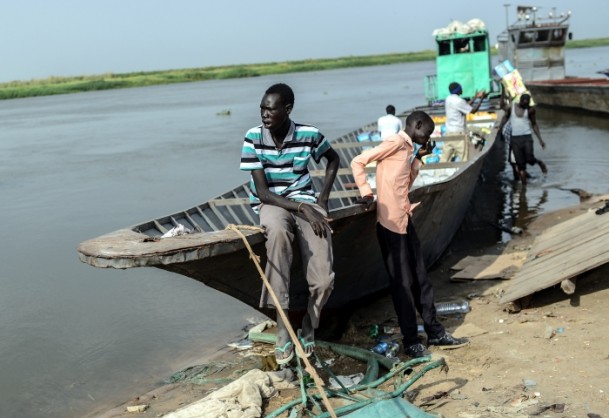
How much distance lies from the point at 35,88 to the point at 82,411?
68338 millimetres

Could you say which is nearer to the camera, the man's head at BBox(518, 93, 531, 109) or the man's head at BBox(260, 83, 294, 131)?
the man's head at BBox(260, 83, 294, 131)

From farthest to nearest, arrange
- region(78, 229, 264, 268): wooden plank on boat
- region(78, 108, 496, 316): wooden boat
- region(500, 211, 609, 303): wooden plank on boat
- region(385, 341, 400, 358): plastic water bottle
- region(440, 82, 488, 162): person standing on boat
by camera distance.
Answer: region(440, 82, 488, 162): person standing on boat
region(500, 211, 609, 303): wooden plank on boat
region(385, 341, 400, 358): plastic water bottle
region(78, 108, 496, 316): wooden boat
region(78, 229, 264, 268): wooden plank on boat

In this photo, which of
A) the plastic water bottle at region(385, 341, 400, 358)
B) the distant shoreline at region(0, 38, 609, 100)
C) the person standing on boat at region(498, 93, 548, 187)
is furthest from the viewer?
the distant shoreline at region(0, 38, 609, 100)

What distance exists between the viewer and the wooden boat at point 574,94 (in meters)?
20.1

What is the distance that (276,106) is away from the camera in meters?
3.87

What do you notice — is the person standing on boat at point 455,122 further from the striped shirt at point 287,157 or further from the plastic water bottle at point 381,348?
the striped shirt at point 287,157

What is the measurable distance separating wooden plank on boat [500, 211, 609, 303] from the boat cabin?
797 inches

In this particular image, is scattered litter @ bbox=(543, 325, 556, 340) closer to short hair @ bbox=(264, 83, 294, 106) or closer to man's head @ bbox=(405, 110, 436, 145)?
Answer: man's head @ bbox=(405, 110, 436, 145)

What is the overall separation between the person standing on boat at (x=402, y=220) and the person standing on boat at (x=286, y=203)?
494 millimetres

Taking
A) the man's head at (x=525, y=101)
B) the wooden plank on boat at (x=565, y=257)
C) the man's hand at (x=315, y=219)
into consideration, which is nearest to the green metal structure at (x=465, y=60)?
the man's head at (x=525, y=101)

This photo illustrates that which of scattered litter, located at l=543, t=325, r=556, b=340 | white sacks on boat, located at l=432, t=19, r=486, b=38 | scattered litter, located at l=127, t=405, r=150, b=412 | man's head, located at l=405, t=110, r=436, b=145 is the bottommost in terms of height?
scattered litter, located at l=127, t=405, r=150, b=412

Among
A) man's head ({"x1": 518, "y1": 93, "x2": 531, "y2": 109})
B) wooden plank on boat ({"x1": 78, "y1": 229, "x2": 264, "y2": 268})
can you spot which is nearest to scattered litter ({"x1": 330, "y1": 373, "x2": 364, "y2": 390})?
wooden plank on boat ({"x1": 78, "y1": 229, "x2": 264, "y2": 268})

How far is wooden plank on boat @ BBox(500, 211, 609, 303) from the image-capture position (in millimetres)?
5027

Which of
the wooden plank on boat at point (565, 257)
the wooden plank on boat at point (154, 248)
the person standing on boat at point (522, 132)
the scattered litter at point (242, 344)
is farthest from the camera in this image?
the person standing on boat at point (522, 132)
